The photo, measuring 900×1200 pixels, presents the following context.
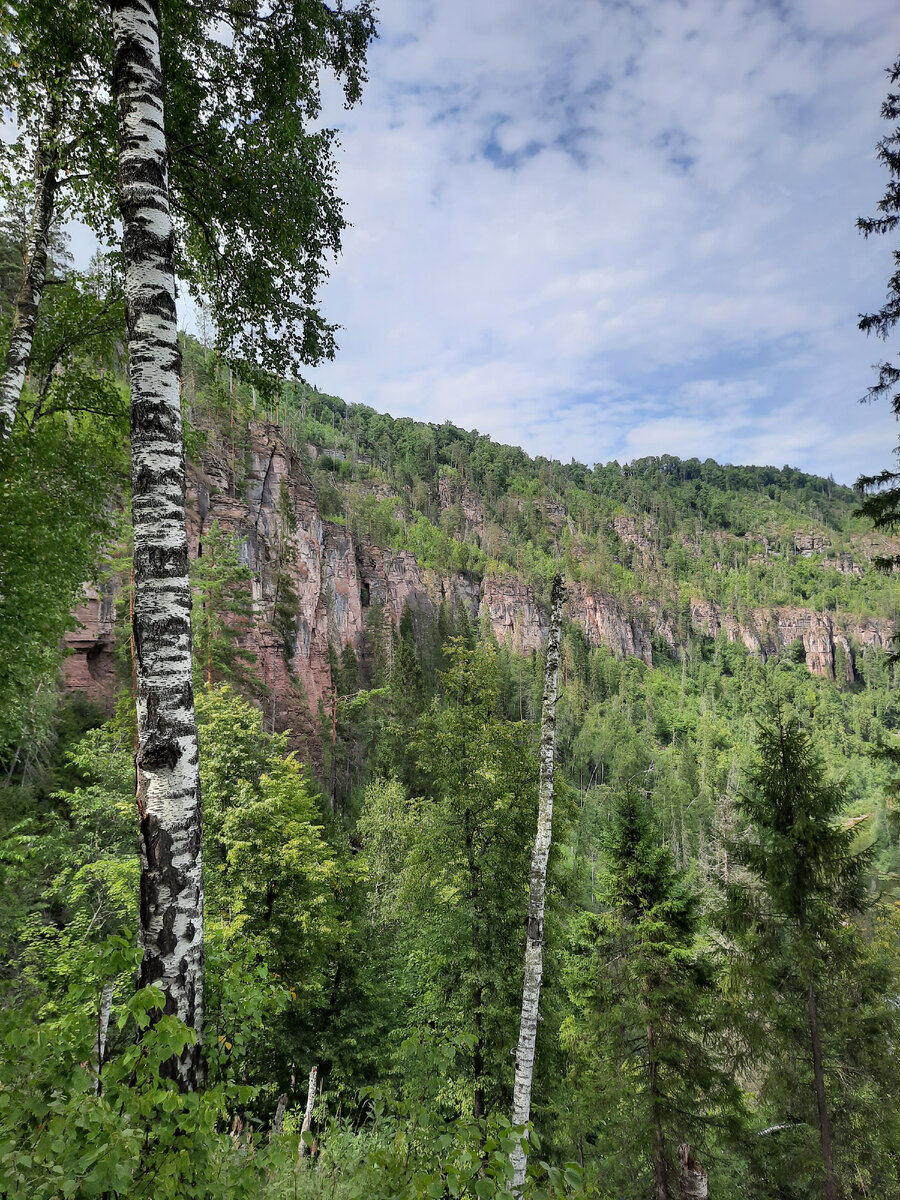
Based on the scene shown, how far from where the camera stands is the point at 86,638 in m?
24.5

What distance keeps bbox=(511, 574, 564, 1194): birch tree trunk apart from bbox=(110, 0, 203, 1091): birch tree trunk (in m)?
4.90

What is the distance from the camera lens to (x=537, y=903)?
23.5 feet

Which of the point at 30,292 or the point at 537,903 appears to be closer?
the point at 30,292

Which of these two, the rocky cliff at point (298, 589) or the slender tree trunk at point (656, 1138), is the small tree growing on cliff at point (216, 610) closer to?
the rocky cliff at point (298, 589)

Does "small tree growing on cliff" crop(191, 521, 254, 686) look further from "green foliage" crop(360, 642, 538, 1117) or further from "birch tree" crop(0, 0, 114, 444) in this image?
"birch tree" crop(0, 0, 114, 444)

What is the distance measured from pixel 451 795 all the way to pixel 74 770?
1631 cm

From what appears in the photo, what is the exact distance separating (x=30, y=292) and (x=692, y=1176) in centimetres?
1532

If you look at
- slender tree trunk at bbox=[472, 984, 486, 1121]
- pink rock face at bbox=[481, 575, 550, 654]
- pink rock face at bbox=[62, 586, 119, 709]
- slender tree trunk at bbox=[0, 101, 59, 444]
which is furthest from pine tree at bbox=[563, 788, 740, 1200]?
pink rock face at bbox=[481, 575, 550, 654]

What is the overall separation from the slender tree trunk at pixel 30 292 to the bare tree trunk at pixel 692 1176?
1386cm

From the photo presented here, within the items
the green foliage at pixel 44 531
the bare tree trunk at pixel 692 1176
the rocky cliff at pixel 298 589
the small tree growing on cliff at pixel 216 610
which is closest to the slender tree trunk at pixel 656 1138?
the bare tree trunk at pixel 692 1176

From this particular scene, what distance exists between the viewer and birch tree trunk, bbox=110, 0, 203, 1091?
2.54m

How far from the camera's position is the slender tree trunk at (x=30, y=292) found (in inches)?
217

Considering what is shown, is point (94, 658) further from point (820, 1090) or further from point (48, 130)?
point (820, 1090)

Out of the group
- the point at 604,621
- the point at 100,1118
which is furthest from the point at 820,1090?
the point at 604,621
